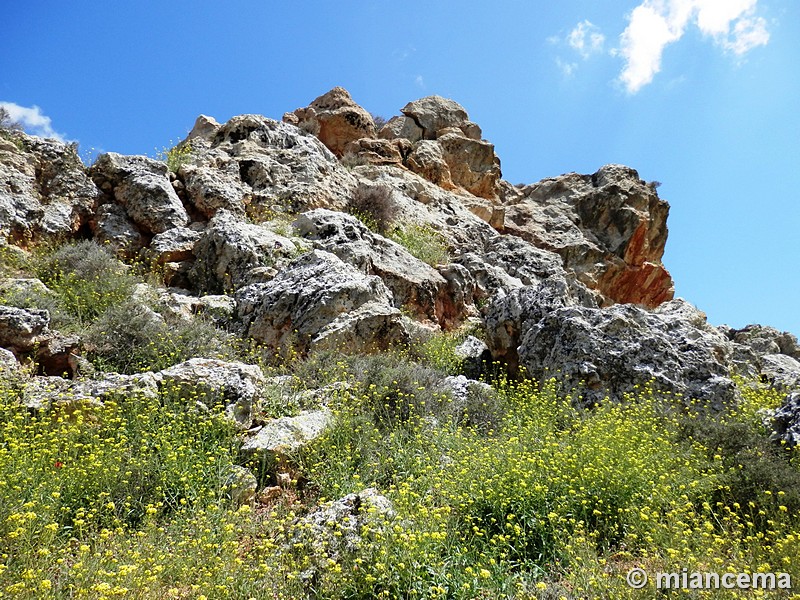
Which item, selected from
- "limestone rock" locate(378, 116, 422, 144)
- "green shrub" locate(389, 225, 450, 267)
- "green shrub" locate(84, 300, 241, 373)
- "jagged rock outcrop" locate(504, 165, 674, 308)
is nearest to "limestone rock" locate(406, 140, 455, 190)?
"limestone rock" locate(378, 116, 422, 144)

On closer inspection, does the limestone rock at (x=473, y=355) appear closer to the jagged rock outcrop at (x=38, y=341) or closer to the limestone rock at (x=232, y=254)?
the limestone rock at (x=232, y=254)

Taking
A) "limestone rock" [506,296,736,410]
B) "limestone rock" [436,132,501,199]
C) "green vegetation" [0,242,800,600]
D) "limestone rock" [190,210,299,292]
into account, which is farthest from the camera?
"limestone rock" [436,132,501,199]

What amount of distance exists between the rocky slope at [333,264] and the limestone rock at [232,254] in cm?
3

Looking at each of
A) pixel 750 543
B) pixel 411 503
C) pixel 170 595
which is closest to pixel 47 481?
pixel 170 595

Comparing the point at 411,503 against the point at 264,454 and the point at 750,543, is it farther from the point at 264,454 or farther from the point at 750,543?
the point at 750,543

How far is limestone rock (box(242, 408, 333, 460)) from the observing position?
16.2 feet

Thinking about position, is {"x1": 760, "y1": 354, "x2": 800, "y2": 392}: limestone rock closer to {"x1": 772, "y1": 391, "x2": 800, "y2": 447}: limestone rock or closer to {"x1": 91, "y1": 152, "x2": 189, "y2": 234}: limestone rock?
{"x1": 772, "y1": 391, "x2": 800, "y2": 447}: limestone rock

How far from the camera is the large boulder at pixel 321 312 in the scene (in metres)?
8.09

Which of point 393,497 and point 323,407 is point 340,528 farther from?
point 323,407

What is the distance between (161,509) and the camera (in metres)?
4.16

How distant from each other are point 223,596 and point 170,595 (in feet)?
1.28

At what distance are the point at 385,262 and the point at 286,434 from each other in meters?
6.79

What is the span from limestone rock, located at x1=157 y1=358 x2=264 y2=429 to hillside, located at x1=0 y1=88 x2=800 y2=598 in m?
0.04

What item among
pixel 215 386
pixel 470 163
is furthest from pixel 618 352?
pixel 470 163
